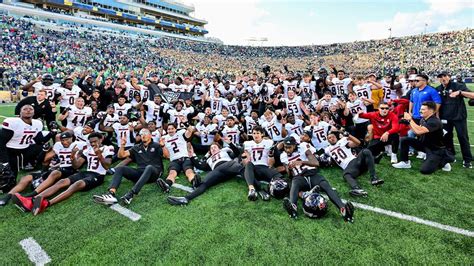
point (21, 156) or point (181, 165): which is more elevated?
point (21, 156)

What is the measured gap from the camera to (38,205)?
14.5 ft

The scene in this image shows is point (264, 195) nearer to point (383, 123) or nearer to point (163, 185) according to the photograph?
point (163, 185)

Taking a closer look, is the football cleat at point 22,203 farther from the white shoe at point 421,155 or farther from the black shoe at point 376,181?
the white shoe at point 421,155

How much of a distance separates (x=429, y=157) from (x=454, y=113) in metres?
1.20

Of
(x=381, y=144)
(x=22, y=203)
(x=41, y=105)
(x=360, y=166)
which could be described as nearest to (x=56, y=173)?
(x=22, y=203)

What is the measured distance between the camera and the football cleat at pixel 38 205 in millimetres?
4387

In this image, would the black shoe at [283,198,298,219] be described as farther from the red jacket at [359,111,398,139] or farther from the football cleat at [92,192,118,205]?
the red jacket at [359,111,398,139]

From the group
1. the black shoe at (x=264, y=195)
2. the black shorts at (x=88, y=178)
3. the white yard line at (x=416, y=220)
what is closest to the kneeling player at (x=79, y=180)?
the black shorts at (x=88, y=178)

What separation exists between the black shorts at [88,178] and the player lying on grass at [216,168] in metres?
1.59

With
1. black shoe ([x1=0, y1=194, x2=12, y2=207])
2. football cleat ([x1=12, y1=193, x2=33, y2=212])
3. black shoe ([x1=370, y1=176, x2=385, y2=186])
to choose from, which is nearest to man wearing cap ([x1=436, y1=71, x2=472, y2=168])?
black shoe ([x1=370, y1=176, x2=385, y2=186])

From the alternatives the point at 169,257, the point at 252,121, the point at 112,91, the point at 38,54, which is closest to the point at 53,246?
the point at 169,257

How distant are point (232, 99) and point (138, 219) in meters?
5.93

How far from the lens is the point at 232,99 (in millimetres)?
9500

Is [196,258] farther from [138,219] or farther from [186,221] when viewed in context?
[138,219]
